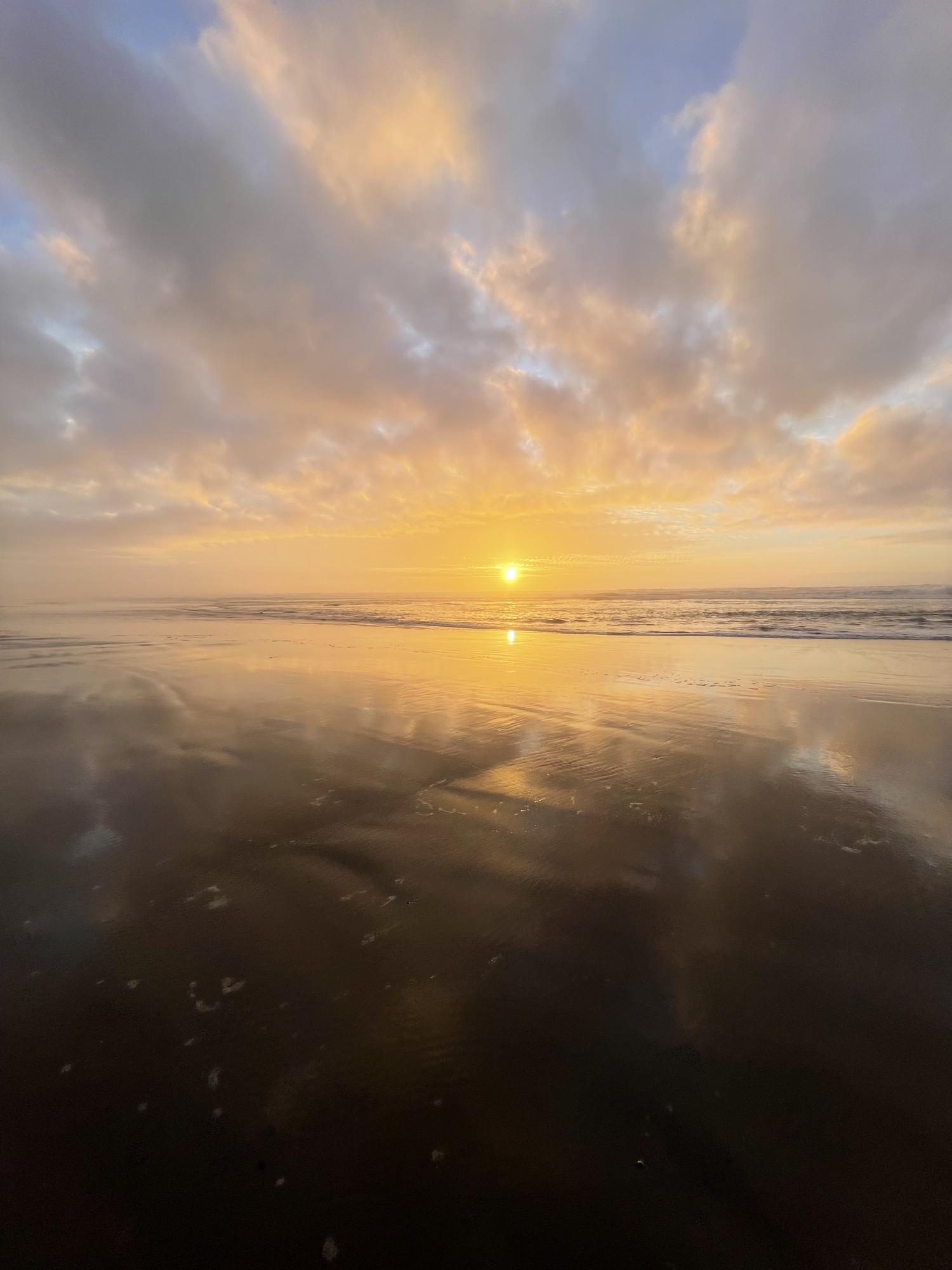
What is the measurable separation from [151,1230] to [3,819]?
15.7ft

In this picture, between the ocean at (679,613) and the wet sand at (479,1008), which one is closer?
the wet sand at (479,1008)

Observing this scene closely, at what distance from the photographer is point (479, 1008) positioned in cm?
298

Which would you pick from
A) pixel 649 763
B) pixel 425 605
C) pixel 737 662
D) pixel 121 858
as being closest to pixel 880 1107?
pixel 649 763

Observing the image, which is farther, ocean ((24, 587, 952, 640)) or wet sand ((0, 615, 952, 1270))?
ocean ((24, 587, 952, 640))

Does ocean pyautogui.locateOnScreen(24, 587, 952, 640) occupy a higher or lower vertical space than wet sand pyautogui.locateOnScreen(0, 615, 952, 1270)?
higher

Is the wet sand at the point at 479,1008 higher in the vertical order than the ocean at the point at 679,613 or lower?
lower

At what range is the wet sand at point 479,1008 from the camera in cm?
205

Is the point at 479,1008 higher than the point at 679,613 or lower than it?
lower

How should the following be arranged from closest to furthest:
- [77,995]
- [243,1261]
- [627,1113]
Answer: [243,1261] < [627,1113] < [77,995]

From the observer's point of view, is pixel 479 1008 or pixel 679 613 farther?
pixel 679 613

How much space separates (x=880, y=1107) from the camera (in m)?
2.44

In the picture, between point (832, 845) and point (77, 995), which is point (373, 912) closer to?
point (77, 995)

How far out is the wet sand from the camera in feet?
6.74

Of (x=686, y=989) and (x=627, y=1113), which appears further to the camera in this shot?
(x=686, y=989)
